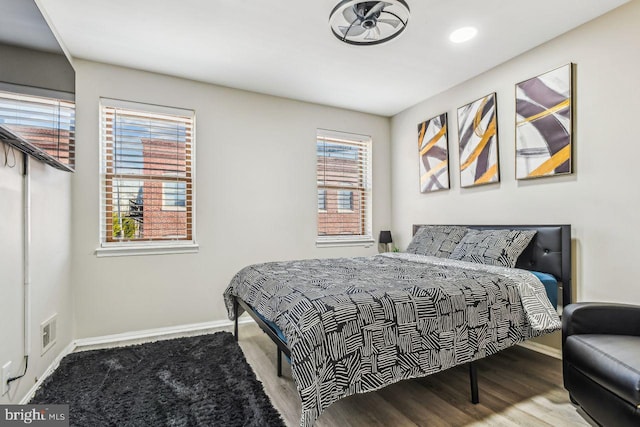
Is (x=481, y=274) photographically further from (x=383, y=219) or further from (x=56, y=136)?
(x=56, y=136)

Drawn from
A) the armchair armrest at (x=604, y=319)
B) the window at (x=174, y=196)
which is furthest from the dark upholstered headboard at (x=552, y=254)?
the window at (x=174, y=196)

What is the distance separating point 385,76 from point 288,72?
40.4 inches

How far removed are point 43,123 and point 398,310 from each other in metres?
2.34

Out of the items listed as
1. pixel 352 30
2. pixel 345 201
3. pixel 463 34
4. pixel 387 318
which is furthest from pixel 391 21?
pixel 345 201

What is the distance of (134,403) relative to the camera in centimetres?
200

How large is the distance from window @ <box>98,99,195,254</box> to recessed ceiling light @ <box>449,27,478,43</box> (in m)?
2.66

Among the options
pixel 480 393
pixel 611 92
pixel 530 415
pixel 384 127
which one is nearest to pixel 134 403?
pixel 480 393

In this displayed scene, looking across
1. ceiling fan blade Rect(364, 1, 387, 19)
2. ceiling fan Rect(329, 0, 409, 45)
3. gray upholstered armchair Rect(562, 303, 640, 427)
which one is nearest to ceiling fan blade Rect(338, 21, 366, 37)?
ceiling fan Rect(329, 0, 409, 45)

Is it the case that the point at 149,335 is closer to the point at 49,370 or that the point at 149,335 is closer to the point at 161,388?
the point at 49,370

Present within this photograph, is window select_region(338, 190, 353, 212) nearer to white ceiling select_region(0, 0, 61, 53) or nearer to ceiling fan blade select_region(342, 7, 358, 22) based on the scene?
ceiling fan blade select_region(342, 7, 358, 22)

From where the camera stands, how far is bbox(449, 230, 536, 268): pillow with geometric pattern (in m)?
2.74

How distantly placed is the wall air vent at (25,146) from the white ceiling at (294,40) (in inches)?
44.1

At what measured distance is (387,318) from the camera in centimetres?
171

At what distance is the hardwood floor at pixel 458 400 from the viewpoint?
182 centimetres
